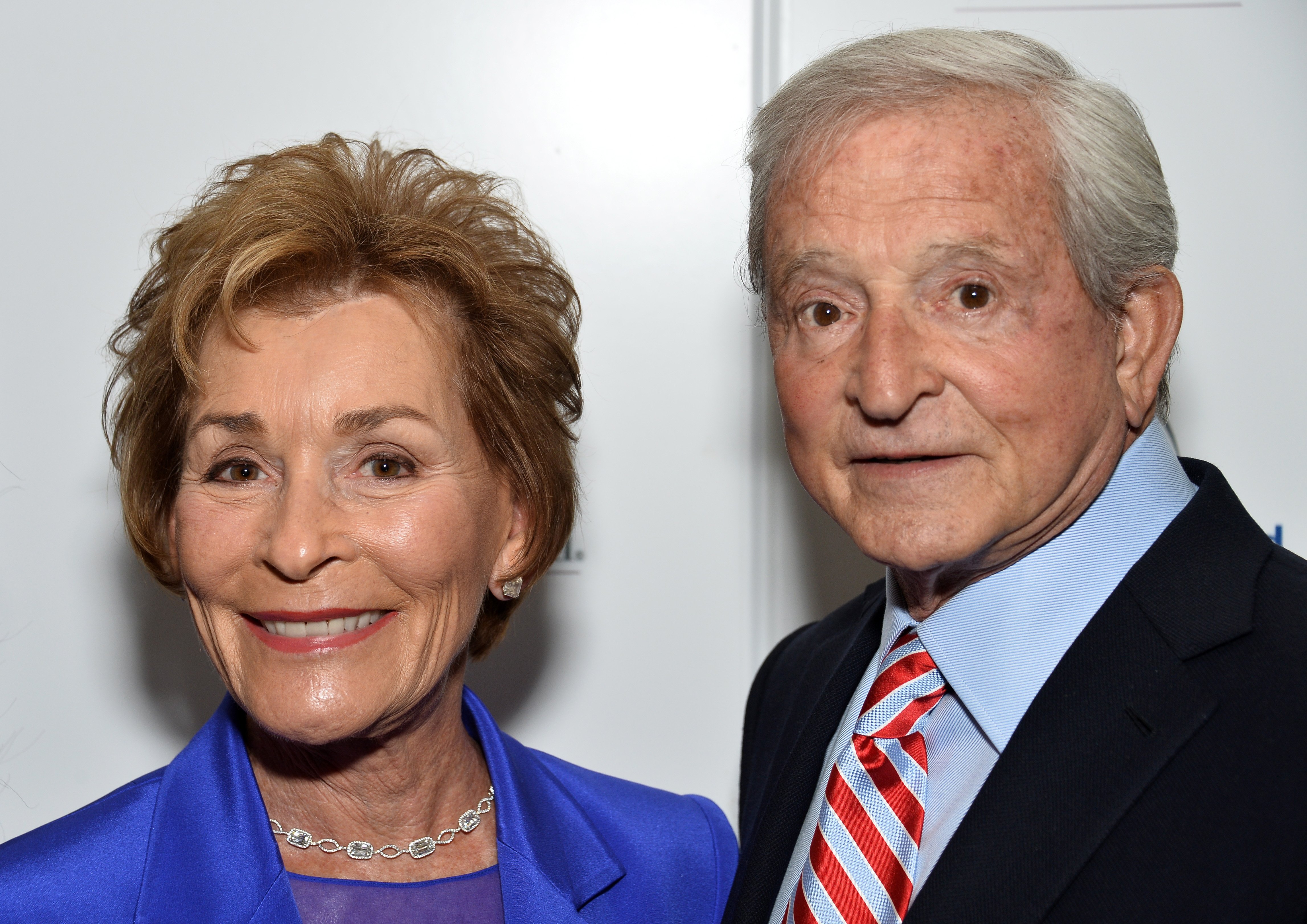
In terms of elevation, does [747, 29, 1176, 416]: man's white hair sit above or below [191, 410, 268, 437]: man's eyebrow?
above

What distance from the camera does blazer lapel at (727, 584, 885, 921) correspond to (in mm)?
1512

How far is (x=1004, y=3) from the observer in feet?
7.09

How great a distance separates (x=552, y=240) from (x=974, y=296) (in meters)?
1.10

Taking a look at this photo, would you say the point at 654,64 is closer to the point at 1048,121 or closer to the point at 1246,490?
the point at 1048,121

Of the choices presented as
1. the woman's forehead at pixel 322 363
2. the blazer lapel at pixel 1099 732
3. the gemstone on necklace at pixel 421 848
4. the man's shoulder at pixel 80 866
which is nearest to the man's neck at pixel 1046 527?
the blazer lapel at pixel 1099 732

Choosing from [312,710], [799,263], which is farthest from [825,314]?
[312,710]

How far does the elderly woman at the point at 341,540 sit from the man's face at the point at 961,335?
527 millimetres

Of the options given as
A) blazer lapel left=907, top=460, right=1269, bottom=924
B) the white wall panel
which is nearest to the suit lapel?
blazer lapel left=907, top=460, right=1269, bottom=924

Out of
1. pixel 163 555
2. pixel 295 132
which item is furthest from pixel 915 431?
pixel 295 132

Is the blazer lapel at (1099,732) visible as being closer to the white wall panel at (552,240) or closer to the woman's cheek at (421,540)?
the woman's cheek at (421,540)

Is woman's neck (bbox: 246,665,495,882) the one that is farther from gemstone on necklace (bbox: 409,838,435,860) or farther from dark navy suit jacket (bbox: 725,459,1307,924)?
dark navy suit jacket (bbox: 725,459,1307,924)

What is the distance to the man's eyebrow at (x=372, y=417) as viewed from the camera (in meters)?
1.42

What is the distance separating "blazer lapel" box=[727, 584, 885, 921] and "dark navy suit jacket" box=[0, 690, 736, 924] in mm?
128

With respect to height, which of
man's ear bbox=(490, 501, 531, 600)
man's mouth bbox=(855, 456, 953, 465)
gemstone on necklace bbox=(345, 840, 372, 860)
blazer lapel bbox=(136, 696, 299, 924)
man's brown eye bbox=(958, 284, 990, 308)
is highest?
man's brown eye bbox=(958, 284, 990, 308)
